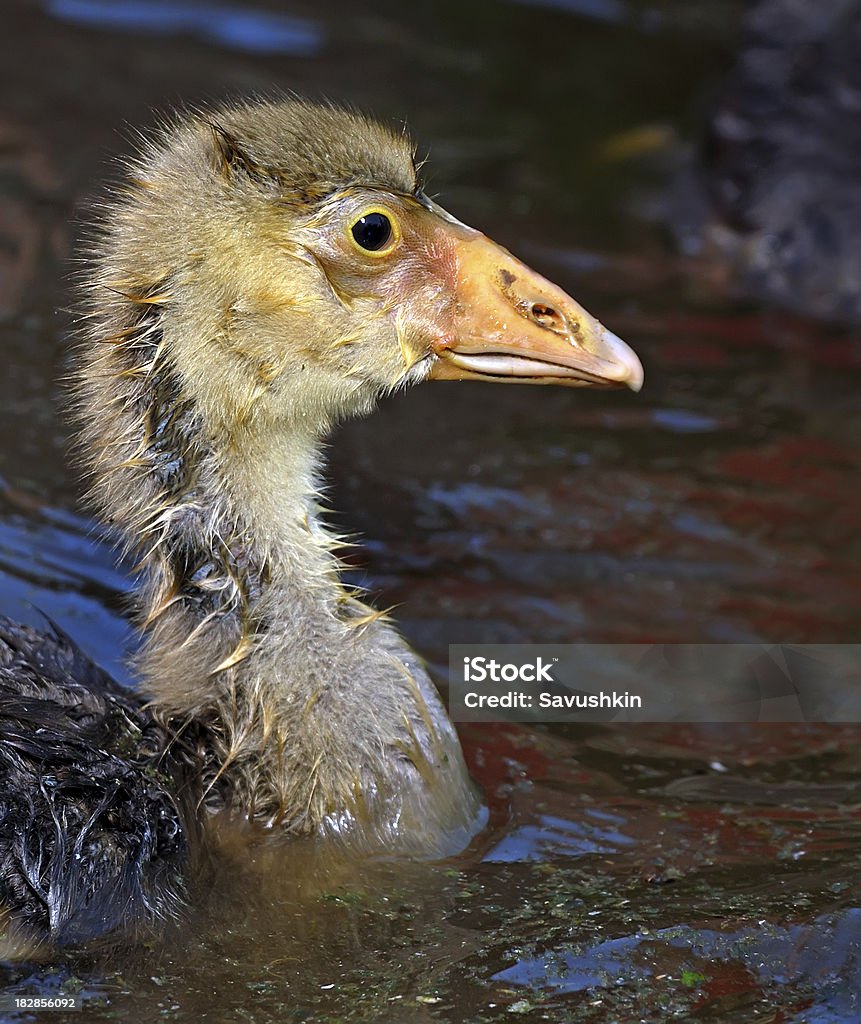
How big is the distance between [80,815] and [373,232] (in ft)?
5.57

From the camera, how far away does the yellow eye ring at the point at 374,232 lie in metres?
4.50

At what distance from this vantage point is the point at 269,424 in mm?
4461

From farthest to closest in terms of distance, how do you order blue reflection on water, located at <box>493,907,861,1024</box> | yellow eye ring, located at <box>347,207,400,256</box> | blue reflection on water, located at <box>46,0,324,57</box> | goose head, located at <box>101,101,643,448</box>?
1. blue reflection on water, located at <box>46,0,324,57</box>
2. yellow eye ring, located at <box>347,207,400,256</box>
3. goose head, located at <box>101,101,643,448</box>
4. blue reflection on water, located at <box>493,907,861,1024</box>

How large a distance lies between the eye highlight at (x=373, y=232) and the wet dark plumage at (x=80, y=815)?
1413 millimetres

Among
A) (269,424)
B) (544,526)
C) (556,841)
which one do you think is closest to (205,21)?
(544,526)

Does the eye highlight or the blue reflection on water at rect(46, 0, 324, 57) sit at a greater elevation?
the blue reflection on water at rect(46, 0, 324, 57)

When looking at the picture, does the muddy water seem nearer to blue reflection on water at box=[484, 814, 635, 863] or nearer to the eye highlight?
blue reflection on water at box=[484, 814, 635, 863]

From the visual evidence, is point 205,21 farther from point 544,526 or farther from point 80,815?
point 80,815

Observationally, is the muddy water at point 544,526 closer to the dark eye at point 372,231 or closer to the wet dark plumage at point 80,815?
the wet dark plumage at point 80,815

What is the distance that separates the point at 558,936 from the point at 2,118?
6761mm

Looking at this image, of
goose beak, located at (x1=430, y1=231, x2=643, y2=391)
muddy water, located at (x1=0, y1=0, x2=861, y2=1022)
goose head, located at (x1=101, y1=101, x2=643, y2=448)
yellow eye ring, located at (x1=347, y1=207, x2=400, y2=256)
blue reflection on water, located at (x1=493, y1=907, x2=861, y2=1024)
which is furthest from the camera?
goose beak, located at (x1=430, y1=231, x2=643, y2=391)

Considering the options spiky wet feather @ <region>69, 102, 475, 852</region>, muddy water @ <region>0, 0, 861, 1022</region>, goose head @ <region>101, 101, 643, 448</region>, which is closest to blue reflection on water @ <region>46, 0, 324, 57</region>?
muddy water @ <region>0, 0, 861, 1022</region>

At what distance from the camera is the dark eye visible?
450 cm

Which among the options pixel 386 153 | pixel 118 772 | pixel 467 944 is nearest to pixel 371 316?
pixel 386 153
